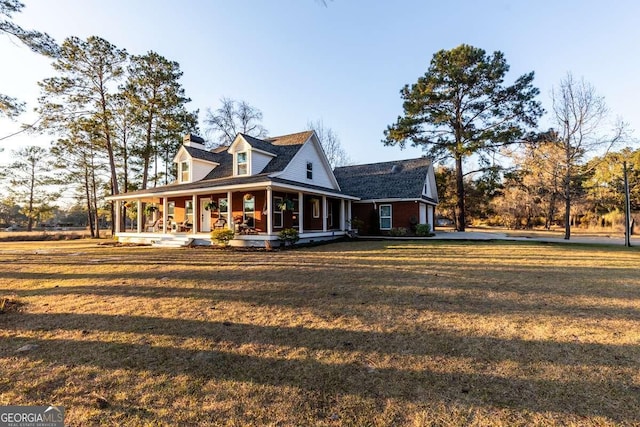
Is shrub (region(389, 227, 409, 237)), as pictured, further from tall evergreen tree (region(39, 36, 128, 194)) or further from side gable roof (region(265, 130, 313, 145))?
tall evergreen tree (region(39, 36, 128, 194))

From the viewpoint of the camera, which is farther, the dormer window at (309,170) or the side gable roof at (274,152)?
the dormer window at (309,170)

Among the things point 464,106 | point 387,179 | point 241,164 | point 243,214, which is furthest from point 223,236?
point 464,106

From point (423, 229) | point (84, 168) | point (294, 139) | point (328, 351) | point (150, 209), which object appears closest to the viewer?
point (328, 351)

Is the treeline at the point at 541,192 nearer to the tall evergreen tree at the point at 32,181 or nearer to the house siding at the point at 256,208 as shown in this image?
the house siding at the point at 256,208

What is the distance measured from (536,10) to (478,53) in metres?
14.7

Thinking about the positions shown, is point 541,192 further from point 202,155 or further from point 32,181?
point 32,181

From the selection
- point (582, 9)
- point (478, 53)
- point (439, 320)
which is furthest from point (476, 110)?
point (439, 320)

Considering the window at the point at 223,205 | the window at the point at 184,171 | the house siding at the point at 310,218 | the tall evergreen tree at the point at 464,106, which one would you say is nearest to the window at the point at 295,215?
the house siding at the point at 310,218

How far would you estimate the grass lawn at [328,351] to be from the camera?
8.05 feet

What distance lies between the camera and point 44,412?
2.51 metres

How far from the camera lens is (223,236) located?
45.2 feet

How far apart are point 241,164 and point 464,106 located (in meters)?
18.4

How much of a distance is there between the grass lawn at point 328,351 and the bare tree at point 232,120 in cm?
2826

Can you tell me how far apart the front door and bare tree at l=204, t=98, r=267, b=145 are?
55.7ft
